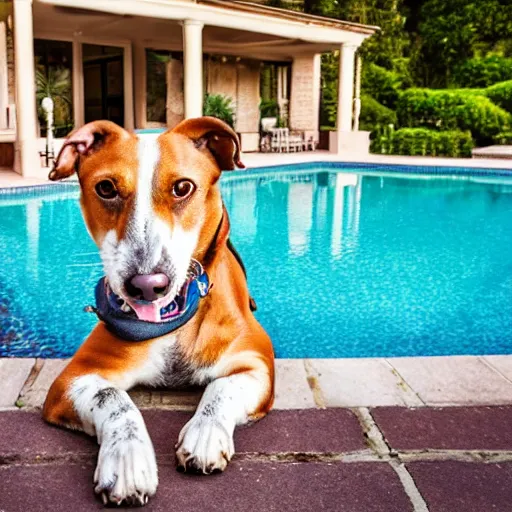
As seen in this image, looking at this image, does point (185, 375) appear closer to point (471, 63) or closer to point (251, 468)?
point (251, 468)

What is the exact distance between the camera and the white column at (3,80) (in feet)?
43.6

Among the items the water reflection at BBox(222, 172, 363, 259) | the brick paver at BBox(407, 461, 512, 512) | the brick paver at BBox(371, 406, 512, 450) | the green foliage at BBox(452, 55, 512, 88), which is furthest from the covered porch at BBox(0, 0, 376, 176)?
the brick paver at BBox(407, 461, 512, 512)

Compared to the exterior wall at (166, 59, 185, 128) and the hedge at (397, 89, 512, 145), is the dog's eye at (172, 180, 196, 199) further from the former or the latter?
the hedge at (397, 89, 512, 145)

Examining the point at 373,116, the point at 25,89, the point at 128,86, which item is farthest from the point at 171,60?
the point at 25,89

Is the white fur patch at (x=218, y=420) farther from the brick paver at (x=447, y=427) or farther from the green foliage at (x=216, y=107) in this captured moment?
the green foliage at (x=216, y=107)

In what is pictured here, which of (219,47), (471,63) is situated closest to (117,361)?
(219,47)

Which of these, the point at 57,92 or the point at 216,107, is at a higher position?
the point at 57,92

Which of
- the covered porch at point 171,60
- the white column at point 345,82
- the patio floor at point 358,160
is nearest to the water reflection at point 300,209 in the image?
the patio floor at point 358,160

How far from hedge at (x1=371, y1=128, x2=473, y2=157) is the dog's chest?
15983 mm

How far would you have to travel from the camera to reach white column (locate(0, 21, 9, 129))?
1329cm

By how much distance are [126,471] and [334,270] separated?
4.87m

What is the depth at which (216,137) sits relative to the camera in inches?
85.7

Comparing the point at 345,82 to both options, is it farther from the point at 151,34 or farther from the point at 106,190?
the point at 106,190

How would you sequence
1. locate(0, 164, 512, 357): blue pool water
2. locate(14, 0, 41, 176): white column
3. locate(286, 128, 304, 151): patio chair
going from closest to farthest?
locate(0, 164, 512, 357): blue pool water < locate(14, 0, 41, 176): white column < locate(286, 128, 304, 151): patio chair
